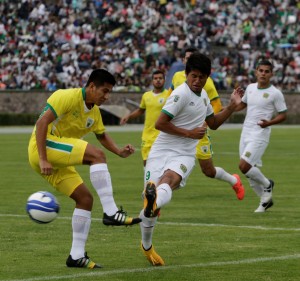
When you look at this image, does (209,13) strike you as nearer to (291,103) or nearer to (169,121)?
(291,103)

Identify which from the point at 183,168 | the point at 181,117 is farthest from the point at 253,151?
the point at 183,168

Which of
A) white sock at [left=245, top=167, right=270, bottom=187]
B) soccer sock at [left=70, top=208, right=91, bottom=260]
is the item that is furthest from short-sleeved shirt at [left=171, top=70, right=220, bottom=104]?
soccer sock at [left=70, top=208, right=91, bottom=260]

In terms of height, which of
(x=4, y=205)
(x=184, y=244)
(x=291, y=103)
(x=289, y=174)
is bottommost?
(x=291, y=103)

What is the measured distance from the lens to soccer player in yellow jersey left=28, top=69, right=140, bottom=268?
10.1m

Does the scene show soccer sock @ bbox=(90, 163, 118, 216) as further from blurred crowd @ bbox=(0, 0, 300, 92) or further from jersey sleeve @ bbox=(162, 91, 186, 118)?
blurred crowd @ bbox=(0, 0, 300, 92)

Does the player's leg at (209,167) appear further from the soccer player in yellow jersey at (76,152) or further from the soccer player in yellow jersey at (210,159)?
the soccer player in yellow jersey at (76,152)

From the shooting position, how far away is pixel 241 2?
5775 centimetres

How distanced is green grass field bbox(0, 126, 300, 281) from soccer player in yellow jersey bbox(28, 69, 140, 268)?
480 mm

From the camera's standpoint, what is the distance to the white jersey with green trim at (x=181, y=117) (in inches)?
434

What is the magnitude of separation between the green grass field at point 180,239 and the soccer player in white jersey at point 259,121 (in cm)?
53

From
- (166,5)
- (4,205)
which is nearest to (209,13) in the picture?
(166,5)

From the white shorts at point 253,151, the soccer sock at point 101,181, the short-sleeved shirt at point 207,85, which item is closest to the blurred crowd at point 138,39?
the short-sleeved shirt at point 207,85

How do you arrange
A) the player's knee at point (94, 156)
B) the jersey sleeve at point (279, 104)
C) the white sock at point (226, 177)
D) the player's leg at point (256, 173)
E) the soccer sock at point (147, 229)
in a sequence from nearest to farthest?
the player's knee at point (94, 156) < the soccer sock at point (147, 229) < the player's leg at point (256, 173) < the jersey sleeve at point (279, 104) < the white sock at point (226, 177)

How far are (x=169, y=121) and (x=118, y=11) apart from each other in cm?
4388
